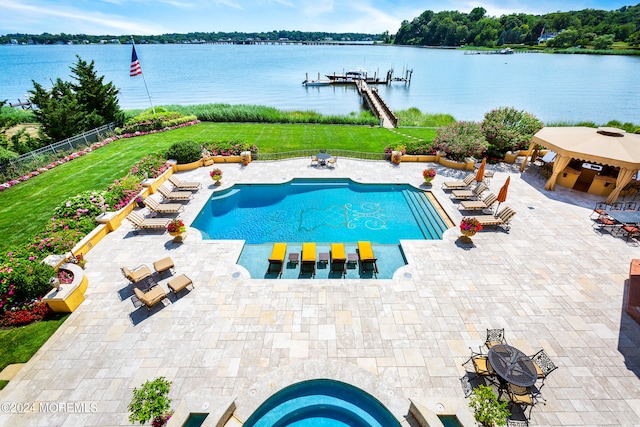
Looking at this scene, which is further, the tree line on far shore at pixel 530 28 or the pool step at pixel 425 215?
the tree line on far shore at pixel 530 28

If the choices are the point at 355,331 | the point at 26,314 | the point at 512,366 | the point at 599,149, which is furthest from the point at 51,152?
the point at 599,149

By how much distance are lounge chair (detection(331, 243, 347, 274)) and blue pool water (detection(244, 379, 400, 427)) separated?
5222mm

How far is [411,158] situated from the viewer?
23.5 metres

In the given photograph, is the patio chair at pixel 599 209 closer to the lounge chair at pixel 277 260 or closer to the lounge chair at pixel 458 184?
the lounge chair at pixel 458 184

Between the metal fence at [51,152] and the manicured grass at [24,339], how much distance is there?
54.0ft

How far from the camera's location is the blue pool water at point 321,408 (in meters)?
7.52

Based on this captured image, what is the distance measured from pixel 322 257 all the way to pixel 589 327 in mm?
10006

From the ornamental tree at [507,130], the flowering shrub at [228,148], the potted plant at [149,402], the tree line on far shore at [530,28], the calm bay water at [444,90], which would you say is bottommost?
the calm bay water at [444,90]

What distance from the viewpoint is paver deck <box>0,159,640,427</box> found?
7934 mm

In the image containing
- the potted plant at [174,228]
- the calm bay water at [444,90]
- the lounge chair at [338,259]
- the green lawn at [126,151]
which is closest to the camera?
the lounge chair at [338,259]

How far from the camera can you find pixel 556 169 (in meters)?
18.8

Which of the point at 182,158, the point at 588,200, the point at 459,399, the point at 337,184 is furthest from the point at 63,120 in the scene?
the point at 588,200

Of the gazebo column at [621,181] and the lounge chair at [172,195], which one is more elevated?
the gazebo column at [621,181]

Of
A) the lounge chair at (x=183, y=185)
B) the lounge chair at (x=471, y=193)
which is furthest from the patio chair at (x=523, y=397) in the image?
the lounge chair at (x=183, y=185)
